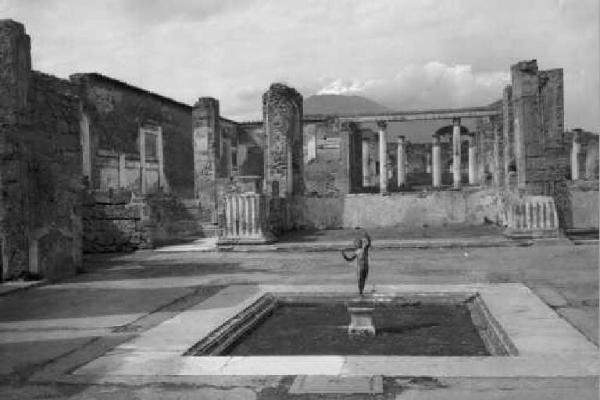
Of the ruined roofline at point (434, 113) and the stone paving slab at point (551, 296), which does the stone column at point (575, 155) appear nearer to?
the ruined roofline at point (434, 113)

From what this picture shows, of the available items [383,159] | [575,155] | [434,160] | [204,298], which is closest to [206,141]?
[383,159]

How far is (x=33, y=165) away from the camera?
32.3 feet

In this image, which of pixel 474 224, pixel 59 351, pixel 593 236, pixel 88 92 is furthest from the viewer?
pixel 88 92

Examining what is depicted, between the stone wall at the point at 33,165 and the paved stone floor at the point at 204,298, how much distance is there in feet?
2.13

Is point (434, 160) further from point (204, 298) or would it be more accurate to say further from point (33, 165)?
point (204, 298)

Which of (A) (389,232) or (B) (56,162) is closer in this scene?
(B) (56,162)

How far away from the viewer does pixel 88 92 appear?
2342 cm

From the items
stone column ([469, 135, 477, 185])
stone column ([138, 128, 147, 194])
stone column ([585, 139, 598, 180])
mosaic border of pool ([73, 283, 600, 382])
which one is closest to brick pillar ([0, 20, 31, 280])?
mosaic border of pool ([73, 283, 600, 382])

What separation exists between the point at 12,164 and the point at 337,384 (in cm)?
731

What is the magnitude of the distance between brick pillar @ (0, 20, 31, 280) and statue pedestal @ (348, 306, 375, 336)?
225 inches

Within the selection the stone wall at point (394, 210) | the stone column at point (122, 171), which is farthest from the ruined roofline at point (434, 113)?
the stone column at point (122, 171)

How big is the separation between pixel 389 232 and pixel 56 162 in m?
9.58

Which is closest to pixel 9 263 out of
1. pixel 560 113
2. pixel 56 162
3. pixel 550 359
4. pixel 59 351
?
pixel 56 162

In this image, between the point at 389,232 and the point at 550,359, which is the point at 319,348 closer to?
the point at 550,359
